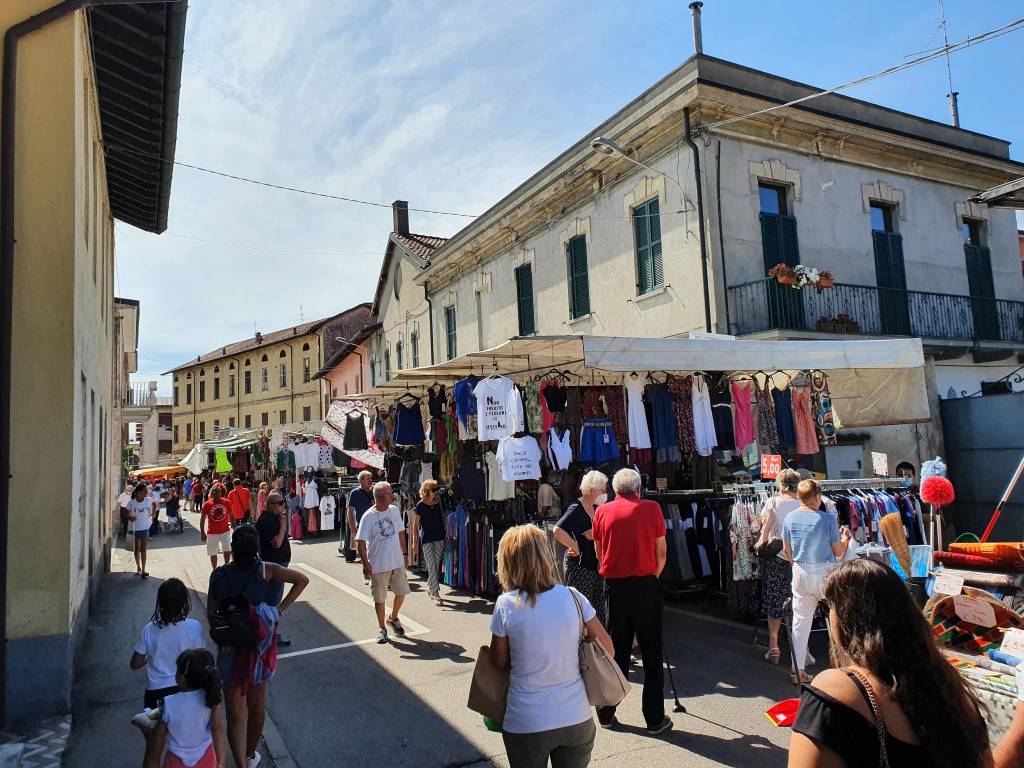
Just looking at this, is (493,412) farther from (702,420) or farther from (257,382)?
(257,382)

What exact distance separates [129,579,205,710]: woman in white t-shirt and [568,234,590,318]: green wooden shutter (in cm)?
1325

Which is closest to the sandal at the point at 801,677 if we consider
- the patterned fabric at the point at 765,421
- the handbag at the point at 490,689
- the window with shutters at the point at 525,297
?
the handbag at the point at 490,689

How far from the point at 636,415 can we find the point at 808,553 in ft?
10.9

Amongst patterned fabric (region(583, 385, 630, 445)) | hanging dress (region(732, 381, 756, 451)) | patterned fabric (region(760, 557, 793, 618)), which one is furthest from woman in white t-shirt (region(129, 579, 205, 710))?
hanging dress (region(732, 381, 756, 451))

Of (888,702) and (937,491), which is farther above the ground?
(937,491)

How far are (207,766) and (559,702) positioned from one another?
2142 mm

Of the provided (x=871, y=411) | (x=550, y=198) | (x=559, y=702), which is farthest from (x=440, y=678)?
(x=550, y=198)

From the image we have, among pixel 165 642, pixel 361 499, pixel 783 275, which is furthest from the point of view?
pixel 783 275

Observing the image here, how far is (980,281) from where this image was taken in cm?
1714

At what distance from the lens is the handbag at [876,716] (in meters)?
1.92

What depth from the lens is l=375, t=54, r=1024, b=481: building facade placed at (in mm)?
13547

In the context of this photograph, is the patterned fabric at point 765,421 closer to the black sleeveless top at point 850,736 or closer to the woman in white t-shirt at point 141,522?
the black sleeveless top at point 850,736

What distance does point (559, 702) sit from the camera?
11.1 feet

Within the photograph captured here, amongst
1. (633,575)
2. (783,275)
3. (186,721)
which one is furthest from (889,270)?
(186,721)
